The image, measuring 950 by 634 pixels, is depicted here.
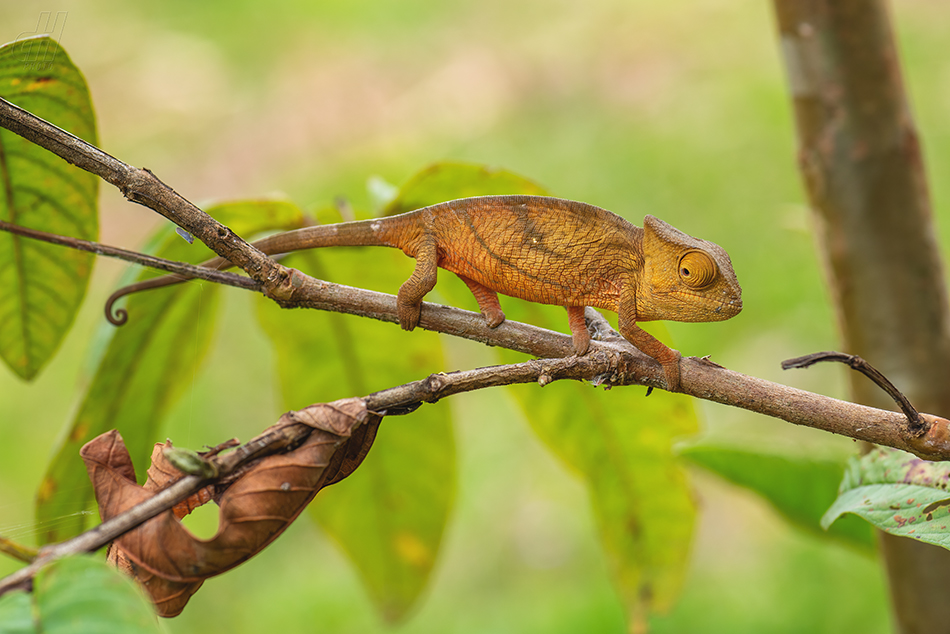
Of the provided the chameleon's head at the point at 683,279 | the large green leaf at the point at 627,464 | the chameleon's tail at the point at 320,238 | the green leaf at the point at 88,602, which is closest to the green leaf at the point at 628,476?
the large green leaf at the point at 627,464

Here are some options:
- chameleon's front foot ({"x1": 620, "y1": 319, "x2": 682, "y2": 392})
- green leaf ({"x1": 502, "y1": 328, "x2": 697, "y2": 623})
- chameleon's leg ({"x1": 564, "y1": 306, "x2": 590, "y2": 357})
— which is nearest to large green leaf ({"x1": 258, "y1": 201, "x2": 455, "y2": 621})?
green leaf ({"x1": 502, "y1": 328, "x2": 697, "y2": 623})

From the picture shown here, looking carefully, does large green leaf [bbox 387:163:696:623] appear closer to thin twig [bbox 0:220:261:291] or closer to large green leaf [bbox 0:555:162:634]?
thin twig [bbox 0:220:261:291]

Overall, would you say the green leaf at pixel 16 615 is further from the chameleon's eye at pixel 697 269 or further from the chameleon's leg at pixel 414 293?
the chameleon's eye at pixel 697 269

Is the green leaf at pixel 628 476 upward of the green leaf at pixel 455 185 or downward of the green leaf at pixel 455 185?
downward

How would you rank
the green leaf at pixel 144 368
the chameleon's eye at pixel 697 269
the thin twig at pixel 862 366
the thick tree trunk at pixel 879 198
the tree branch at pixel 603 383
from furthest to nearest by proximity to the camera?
the thick tree trunk at pixel 879 198 < the green leaf at pixel 144 368 < the chameleon's eye at pixel 697 269 < the thin twig at pixel 862 366 < the tree branch at pixel 603 383

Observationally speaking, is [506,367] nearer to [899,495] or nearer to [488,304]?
[488,304]

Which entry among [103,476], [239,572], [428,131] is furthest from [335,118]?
[103,476]

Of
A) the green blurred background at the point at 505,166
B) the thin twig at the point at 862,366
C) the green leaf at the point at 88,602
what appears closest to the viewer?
the green leaf at the point at 88,602
